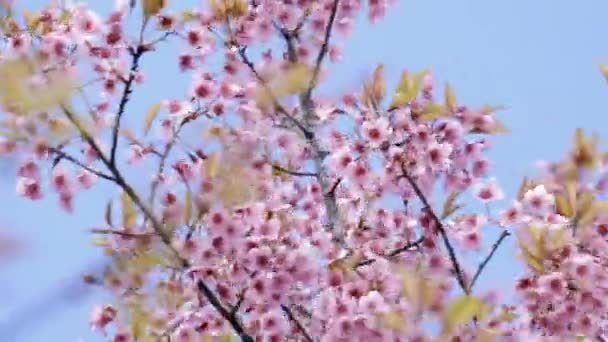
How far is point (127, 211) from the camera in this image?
3.34 metres

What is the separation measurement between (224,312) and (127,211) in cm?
57

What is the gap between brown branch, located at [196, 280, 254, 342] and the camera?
321 centimetres

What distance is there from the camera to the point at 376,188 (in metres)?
3.80

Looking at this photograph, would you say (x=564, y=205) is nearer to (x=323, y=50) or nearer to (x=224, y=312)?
(x=224, y=312)

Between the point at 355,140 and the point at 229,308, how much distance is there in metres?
0.89

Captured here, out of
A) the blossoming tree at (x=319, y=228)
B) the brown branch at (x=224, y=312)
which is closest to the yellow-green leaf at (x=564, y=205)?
the blossoming tree at (x=319, y=228)

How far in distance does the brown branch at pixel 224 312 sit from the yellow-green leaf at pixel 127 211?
15.5 inches

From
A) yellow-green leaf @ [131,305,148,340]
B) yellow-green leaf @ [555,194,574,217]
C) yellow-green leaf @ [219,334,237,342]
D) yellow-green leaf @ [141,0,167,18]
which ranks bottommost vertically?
yellow-green leaf @ [219,334,237,342]

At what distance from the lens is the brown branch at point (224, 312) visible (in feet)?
10.5

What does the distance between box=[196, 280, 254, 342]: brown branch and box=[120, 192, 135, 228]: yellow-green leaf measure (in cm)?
39

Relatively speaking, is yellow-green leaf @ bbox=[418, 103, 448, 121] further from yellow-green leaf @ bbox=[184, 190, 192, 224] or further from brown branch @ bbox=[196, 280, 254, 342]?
brown branch @ bbox=[196, 280, 254, 342]

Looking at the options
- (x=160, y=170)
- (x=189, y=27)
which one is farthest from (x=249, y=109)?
(x=160, y=170)

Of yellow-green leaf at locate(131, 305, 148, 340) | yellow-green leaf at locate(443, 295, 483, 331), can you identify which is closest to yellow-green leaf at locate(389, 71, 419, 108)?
yellow-green leaf at locate(131, 305, 148, 340)

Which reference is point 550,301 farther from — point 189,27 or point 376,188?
point 189,27
